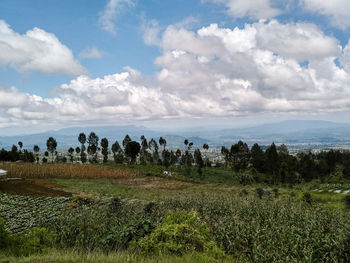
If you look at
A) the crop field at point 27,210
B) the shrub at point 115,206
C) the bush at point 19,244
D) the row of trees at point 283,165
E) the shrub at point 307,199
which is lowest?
the row of trees at point 283,165

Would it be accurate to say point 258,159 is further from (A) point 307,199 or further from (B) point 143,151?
Answer: (A) point 307,199

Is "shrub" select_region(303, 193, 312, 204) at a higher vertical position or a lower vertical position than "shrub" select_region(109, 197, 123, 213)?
lower

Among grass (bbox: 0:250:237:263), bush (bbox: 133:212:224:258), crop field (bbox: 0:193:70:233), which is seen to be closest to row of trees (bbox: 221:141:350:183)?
crop field (bbox: 0:193:70:233)

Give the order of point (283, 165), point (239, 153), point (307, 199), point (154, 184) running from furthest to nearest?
point (239, 153)
point (283, 165)
point (154, 184)
point (307, 199)

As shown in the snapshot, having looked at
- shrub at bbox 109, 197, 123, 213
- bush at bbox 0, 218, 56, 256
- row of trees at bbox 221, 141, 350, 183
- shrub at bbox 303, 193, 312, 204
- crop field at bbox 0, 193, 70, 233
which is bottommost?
row of trees at bbox 221, 141, 350, 183

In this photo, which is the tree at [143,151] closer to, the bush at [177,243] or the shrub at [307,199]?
the shrub at [307,199]

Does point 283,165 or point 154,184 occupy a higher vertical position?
point 154,184

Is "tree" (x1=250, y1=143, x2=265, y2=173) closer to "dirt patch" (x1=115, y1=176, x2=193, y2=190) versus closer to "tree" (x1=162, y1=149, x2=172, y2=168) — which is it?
"tree" (x1=162, y1=149, x2=172, y2=168)

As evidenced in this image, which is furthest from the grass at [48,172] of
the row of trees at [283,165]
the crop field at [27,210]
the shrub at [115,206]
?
the row of trees at [283,165]

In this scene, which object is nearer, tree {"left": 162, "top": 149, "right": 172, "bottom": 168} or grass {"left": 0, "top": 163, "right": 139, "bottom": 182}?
grass {"left": 0, "top": 163, "right": 139, "bottom": 182}

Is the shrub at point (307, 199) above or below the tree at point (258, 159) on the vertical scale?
above

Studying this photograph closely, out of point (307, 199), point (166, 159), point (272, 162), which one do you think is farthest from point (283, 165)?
point (307, 199)

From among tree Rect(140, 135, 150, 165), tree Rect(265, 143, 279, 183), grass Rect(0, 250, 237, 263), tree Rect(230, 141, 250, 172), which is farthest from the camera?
tree Rect(140, 135, 150, 165)

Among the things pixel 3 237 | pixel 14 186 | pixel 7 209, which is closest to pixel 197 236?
pixel 3 237
